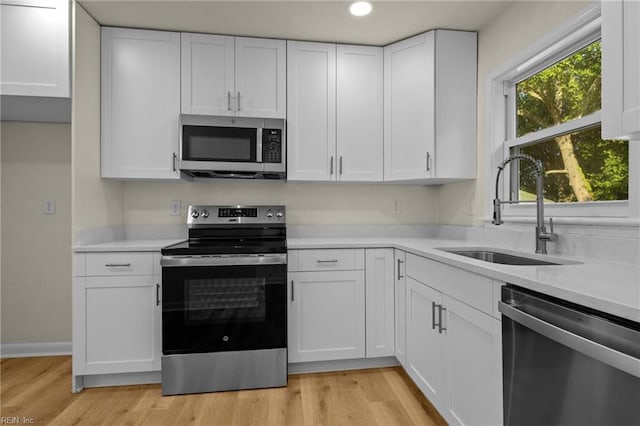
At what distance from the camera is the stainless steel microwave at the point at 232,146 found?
7.94 ft

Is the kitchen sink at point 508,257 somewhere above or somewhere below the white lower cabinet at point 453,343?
above

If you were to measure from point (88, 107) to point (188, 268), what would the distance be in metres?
1.26

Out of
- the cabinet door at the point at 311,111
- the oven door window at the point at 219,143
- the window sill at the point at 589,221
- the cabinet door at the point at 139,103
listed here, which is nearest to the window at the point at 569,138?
the window sill at the point at 589,221

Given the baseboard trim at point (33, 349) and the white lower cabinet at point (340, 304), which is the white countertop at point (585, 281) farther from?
the baseboard trim at point (33, 349)

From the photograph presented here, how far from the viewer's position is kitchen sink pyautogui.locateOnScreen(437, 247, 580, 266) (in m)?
1.61

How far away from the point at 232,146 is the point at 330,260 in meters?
1.07

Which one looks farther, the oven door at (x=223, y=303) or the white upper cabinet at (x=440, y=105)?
the white upper cabinet at (x=440, y=105)

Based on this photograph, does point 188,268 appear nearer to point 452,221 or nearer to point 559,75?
point 452,221

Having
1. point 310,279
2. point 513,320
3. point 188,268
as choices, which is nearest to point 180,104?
point 188,268

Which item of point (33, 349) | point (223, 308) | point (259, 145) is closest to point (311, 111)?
point (259, 145)

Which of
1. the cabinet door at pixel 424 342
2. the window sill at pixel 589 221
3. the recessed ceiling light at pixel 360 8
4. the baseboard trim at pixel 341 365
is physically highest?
the recessed ceiling light at pixel 360 8

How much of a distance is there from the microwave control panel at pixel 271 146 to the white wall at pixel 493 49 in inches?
55.8

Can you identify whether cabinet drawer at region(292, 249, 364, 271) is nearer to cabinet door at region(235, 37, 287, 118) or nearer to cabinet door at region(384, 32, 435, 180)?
cabinet door at region(384, 32, 435, 180)

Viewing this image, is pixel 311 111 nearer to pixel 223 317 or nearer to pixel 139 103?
pixel 139 103
